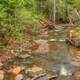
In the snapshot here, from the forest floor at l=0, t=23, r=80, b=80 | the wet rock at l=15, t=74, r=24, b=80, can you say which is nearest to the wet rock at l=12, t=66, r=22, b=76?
the forest floor at l=0, t=23, r=80, b=80

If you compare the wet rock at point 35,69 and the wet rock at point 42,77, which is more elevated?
the wet rock at point 35,69

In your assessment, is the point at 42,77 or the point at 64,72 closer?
the point at 42,77

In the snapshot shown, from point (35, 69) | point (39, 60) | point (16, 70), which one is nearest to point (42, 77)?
point (35, 69)

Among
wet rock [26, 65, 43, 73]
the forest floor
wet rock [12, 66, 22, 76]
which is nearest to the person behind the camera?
the forest floor

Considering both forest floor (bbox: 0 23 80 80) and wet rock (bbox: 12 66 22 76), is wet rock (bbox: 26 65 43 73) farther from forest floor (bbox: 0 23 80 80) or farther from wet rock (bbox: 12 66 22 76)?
wet rock (bbox: 12 66 22 76)

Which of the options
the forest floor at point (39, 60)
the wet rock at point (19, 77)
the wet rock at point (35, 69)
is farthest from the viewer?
the wet rock at point (35, 69)

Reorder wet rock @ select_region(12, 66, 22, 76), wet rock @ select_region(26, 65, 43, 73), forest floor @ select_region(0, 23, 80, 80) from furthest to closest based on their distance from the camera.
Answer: wet rock @ select_region(26, 65, 43, 73) → wet rock @ select_region(12, 66, 22, 76) → forest floor @ select_region(0, 23, 80, 80)

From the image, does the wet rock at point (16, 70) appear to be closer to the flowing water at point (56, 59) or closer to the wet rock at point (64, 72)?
the flowing water at point (56, 59)

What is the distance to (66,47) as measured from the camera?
1279 cm

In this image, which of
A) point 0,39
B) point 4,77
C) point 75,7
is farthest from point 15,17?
point 75,7

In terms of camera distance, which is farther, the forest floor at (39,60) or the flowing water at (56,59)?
the flowing water at (56,59)

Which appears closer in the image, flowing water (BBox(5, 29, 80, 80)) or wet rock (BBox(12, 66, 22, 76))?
wet rock (BBox(12, 66, 22, 76))

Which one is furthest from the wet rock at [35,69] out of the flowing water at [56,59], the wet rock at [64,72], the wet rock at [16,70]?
the wet rock at [64,72]

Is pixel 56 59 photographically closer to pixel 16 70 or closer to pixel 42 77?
pixel 42 77
